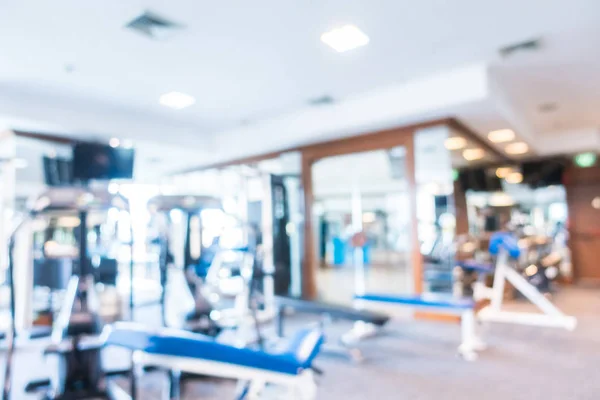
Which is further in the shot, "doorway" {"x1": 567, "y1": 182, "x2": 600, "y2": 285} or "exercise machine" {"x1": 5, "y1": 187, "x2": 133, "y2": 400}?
"doorway" {"x1": 567, "y1": 182, "x2": 600, "y2": 285}

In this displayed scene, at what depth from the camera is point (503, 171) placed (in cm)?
898

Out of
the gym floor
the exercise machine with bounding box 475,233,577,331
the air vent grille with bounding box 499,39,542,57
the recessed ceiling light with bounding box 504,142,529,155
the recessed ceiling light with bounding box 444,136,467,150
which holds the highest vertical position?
the air vent grille with bounding box 499,39,542,57

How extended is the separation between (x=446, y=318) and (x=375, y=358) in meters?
1.92

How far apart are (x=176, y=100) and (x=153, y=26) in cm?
219

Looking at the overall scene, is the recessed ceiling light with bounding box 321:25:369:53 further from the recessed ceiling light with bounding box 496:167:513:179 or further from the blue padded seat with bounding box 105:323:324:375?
the recessed ceiling light with bounding box 496:167:513:179

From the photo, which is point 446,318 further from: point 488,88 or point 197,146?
point 197,146

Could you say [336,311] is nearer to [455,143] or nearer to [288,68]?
[288,68]

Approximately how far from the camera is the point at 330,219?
9.70 meters

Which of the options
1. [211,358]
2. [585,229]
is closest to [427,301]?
[211,358]

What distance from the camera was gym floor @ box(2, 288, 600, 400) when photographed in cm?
309

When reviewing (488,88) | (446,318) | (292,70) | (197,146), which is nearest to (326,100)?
(292,70)

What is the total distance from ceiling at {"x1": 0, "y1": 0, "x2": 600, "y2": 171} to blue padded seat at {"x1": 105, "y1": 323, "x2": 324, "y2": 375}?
8.32ft

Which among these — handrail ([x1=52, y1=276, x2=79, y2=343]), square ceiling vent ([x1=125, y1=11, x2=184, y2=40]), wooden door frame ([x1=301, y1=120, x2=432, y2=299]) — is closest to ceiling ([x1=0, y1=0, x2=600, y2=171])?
square ceiling vent ([x1=125, y1=11, x2=184, y2=40])

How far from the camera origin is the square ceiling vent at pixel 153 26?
3.43 metres
